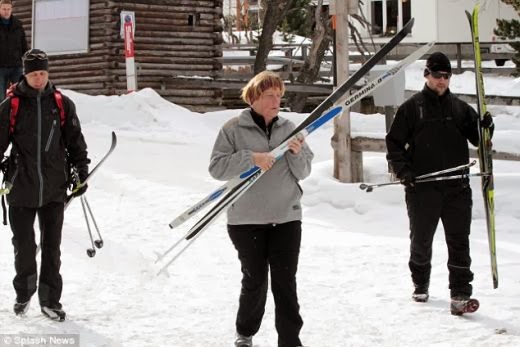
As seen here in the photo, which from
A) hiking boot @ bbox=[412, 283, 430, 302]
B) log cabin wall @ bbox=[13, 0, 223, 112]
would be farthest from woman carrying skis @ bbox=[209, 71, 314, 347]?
log cabin wall @ bbox=[13, 0, 223, 112]

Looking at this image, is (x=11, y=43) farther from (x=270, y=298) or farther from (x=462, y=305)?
(x=462, y=305)

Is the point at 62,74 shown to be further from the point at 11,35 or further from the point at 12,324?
the point at 12,324

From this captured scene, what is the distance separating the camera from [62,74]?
2309 centimetres

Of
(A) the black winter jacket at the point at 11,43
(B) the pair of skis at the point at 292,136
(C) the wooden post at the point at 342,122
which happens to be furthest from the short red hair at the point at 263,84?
(A) the black winter jacket at the point at 11,43

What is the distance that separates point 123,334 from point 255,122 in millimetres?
1553

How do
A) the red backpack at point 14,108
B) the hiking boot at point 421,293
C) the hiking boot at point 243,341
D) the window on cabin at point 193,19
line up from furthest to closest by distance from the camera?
the window on cabin at point 193,19
the hiking boot at point 421,293
the red backpack at point 14,108
the hiking boot at point 243,341

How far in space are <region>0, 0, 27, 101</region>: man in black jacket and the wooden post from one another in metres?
4.78

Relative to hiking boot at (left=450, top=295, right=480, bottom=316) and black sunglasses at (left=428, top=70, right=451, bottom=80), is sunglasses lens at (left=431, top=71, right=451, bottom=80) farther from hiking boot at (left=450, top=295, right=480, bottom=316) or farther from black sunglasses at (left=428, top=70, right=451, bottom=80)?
hiking boot at (left=450, top=295, right=480, bottom=316)

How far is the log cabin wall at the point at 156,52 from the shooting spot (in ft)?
71.6


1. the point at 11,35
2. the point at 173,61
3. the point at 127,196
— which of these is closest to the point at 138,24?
the point at 173,61

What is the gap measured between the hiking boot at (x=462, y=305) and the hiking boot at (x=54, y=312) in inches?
95.9

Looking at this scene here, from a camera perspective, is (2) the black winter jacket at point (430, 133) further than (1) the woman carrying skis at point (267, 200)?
Yes

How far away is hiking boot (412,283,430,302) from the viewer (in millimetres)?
6301

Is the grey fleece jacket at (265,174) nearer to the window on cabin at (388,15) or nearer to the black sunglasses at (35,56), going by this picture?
the black sunglasses at (35,56)
